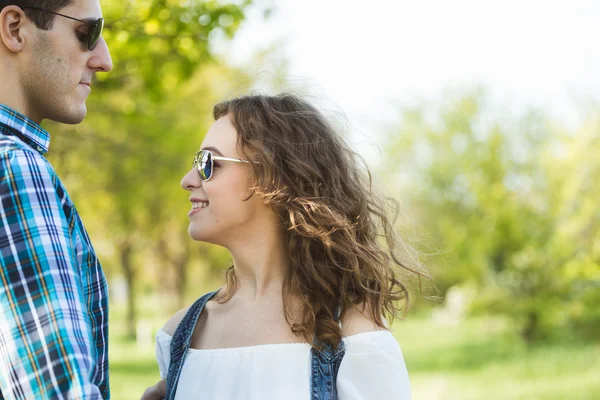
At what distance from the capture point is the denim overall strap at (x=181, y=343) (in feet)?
8.13

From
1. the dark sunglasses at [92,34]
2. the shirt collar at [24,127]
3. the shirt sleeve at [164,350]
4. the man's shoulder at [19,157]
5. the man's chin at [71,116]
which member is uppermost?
the dark sunglasses at [92,34]

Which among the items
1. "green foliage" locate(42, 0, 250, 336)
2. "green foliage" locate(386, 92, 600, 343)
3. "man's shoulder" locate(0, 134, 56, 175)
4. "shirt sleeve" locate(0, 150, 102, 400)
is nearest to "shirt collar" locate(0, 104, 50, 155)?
"man's shoulder" locate(0, 134, 56, 175)

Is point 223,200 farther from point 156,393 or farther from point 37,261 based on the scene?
point 37,261

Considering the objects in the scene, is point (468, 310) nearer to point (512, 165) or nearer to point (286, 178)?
point (512, 165)

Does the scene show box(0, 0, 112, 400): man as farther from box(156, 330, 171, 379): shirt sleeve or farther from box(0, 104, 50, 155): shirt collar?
box(156, 330, 171, 379): shirt sleeve

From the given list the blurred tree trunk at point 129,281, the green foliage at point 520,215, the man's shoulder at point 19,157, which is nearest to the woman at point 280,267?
the man's shoulder at point 19,157

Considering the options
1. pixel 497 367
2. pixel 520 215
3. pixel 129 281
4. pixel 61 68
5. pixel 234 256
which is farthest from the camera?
pixel 129 281

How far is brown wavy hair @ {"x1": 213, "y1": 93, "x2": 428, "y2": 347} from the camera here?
2490 millimetres

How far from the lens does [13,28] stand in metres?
1.77

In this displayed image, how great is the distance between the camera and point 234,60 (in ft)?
72.4

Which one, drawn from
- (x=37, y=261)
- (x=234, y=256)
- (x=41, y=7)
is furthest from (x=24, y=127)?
(x=234, y=256)

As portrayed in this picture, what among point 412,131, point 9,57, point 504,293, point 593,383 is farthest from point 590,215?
point 9,57

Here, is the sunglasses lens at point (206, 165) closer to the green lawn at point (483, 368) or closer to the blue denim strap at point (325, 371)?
the blue denim strap at point (325, 371)

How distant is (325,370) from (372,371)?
18 centimetres
